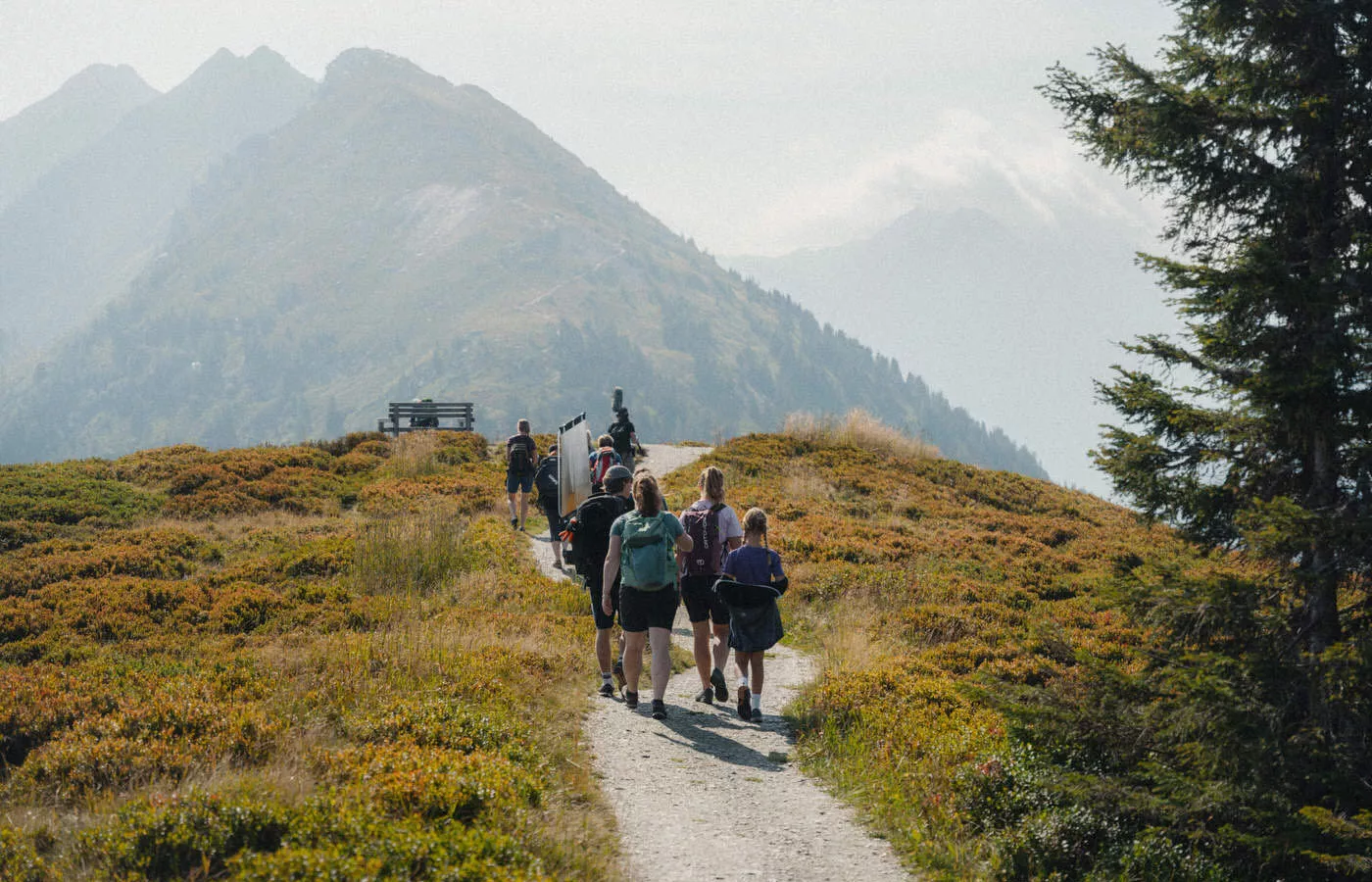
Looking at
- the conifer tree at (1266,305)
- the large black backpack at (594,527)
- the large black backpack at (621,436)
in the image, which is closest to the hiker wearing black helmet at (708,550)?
the large black backpack at (594,527)

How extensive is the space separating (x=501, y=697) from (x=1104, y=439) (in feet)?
17.2

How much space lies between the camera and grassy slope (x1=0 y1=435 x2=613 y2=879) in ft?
16.3

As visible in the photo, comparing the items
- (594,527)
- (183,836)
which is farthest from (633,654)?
(183,836)

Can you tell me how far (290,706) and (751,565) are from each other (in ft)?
13.3

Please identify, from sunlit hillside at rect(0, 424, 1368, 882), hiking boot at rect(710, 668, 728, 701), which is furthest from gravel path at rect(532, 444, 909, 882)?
sunlit hillside at rect(0, 424, 1368, 882)

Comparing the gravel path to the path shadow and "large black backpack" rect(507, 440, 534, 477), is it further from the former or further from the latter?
"large black backpack" rect(507, 440, 534, 477)

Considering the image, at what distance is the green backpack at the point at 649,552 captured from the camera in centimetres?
852

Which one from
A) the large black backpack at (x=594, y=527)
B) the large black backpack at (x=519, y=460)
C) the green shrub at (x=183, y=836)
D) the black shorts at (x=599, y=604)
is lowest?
the green shrub at (x=183, y=836)

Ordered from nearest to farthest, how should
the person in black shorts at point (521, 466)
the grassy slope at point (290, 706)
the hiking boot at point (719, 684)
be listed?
the grassy slope at point (290, 706), the hiking boot at point (719, 684), the person in black shorts at point (521, 466)

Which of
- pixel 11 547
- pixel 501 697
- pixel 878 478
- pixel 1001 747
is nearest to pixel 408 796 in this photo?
pixel 501 697

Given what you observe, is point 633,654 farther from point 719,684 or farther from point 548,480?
point 548,480

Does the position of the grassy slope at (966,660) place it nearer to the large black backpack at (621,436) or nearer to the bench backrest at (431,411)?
the large black backpack at (621,436)

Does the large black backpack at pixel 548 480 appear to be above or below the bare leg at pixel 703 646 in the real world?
above

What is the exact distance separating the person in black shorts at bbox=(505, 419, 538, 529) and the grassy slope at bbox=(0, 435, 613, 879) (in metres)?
2.15
